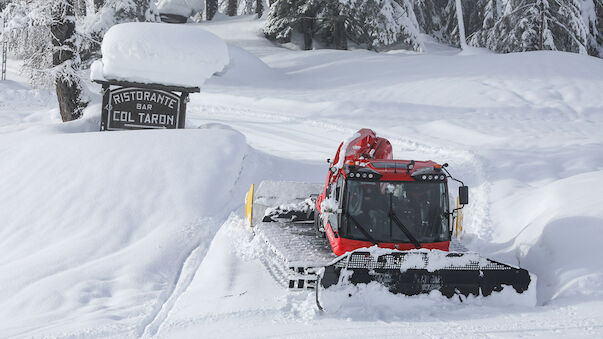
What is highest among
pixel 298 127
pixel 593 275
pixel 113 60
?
pixel 113 60

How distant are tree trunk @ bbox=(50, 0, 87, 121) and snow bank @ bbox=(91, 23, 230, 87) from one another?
2.72 meters

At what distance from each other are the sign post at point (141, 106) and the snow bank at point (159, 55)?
0.22 metres

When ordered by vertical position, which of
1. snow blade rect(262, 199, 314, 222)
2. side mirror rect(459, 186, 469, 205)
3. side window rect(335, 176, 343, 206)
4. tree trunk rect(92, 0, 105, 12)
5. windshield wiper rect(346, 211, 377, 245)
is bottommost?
snow blade rect(262, 199, 314, 222)

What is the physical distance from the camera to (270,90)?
25.7 metres

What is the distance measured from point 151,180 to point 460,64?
60.4ft

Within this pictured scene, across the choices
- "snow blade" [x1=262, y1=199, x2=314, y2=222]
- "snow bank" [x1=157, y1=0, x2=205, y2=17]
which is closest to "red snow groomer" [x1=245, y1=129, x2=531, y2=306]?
"snow blade" [x1=262, y1=199, x2=314, y2=222]

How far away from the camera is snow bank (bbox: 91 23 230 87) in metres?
14.9

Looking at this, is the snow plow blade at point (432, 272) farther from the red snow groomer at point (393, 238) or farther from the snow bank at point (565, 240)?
the snow bank at point (565, 240)

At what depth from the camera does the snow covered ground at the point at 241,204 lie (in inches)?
278

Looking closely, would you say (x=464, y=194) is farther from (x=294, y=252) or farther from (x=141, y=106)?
(x=141, y=106)

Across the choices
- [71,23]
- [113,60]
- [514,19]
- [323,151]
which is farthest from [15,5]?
[514,19]

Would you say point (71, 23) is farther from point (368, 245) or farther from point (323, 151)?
point (368, 245)

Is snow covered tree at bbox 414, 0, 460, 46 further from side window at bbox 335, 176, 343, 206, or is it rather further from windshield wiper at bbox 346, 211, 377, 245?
windshield wiper at bbox 346, 211, 377, 245

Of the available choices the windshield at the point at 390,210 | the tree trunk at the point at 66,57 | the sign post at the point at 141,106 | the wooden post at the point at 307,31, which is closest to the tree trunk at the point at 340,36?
the wooden post at the point at 307,31
